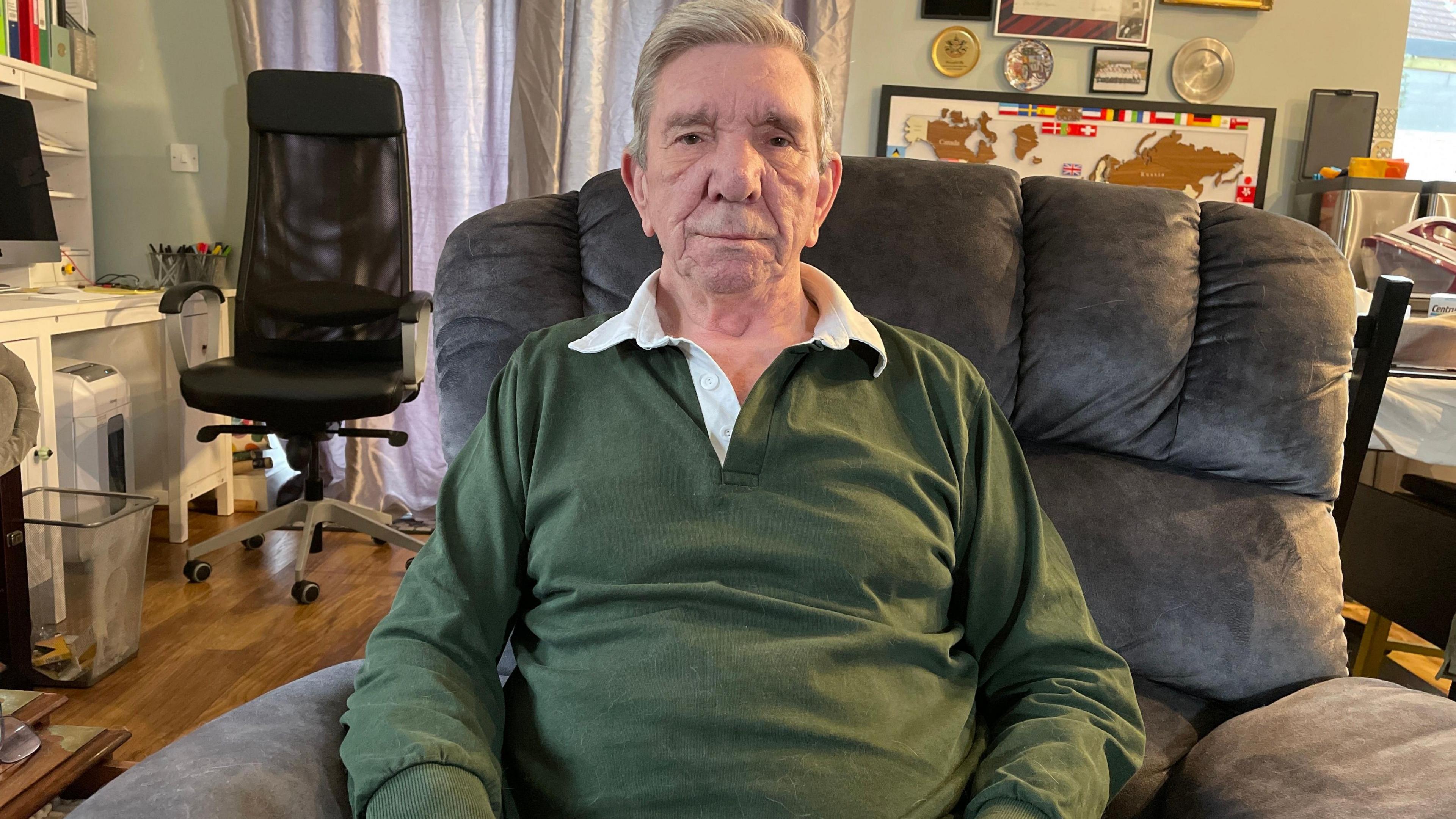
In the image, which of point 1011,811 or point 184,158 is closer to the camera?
point 1011,811

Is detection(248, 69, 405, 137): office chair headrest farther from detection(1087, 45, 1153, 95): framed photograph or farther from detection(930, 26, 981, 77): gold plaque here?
detection(1087, 45, 1153, 95): framed photograph

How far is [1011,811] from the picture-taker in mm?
864

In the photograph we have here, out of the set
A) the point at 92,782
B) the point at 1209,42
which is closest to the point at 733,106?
the point at 92,782

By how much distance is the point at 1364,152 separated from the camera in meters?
3.38

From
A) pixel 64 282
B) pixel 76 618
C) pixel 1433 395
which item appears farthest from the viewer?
pixel 64 282

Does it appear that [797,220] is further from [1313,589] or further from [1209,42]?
[1209,42]

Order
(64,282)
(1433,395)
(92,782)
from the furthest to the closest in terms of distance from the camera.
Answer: (64,282) → (1433,395) → (92,782)

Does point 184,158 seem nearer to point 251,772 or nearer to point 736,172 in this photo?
point 736,172

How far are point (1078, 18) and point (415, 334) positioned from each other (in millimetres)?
2457

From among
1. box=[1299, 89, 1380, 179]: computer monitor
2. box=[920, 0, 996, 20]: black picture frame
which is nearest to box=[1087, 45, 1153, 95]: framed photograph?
box=[920, 0, 996, 20]: black picture frame

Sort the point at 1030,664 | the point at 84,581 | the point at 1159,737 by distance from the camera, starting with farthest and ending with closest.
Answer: the point at 84,581
the point at 1159,737
the point at 1030,664

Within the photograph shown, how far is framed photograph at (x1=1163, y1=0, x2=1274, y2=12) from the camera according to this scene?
10.9ft

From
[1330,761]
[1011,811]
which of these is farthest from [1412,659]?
[1011,811]

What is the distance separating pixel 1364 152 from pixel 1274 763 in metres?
3.21
